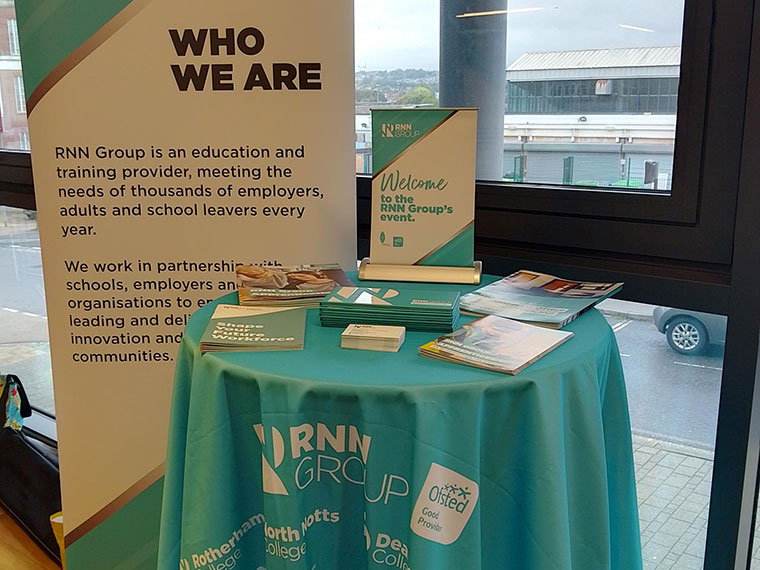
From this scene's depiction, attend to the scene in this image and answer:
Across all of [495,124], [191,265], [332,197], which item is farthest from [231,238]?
[495,124]

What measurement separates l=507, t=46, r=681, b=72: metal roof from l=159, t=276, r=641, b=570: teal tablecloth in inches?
30.3

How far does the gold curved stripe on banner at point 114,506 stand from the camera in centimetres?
204

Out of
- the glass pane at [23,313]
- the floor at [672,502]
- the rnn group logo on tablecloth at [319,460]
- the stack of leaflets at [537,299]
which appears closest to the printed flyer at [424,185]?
the stack of leaflets at [537,299]

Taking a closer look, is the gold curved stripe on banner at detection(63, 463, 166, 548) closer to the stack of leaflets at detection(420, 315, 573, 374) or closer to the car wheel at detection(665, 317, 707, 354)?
the stack of leaflets at detection(420, 315, 573, 374)

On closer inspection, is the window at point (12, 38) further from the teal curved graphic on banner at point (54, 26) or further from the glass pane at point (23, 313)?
the teal curved graphic on banner at point (54, 26)

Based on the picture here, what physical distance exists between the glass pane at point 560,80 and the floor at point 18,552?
5.95 feet

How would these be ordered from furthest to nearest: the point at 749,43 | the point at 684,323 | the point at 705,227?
the point at 684,323 < the point at 705,227 < the point at 749,43

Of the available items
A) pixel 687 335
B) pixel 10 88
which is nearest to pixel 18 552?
pixel 10 88

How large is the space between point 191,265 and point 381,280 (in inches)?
23.2

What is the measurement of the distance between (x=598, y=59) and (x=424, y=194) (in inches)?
22.8

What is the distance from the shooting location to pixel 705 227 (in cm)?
161

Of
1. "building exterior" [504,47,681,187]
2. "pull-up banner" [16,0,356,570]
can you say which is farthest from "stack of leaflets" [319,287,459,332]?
"building exterior" [504,47,681,187]

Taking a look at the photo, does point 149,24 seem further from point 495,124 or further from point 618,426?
point 618,426

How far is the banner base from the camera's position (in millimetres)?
1601
